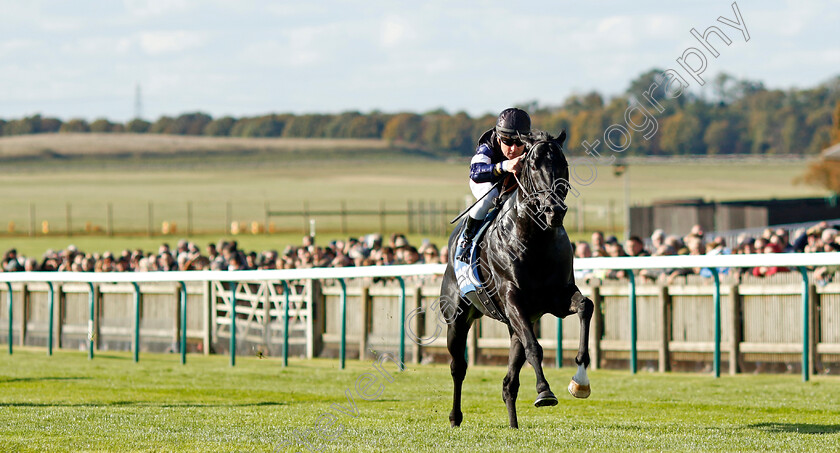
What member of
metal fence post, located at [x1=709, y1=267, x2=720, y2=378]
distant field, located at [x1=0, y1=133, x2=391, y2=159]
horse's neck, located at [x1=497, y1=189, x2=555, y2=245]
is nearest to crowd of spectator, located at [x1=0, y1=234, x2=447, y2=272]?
metal fence post, located at [x1=709, y1=267, x2=720, y2=378]

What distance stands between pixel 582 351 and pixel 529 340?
29 centimetres

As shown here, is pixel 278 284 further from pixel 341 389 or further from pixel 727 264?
pixel 727 264

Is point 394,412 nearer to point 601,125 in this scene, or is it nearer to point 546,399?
point 546,399

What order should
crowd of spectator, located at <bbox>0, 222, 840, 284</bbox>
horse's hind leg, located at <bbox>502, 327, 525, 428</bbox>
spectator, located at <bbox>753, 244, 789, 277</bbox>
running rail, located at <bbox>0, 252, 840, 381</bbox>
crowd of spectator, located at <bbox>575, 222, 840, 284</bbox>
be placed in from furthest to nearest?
1. crowd of spectator, located at <bbox>0, 222, 840, 284</bbox>
2. crowd of spectator, located at <bbox>575, 222, 840, 284</bbox>
3. spectator, located at <bbox>753, 244, 789, 277</bbox>
4. running rail, located at <bbox>0, 252, 840, 381</bbox>
5. horse's hind leg, located at <bbox>502, 327, 525, 428</bbox>

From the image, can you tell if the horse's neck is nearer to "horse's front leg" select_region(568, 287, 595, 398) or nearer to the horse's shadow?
"horse's front leg" select_region(568, 287, 595, 398)

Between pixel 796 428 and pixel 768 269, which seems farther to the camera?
pixel 768 269

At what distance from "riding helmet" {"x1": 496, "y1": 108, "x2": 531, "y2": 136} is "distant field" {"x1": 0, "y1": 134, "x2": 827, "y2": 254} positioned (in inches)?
1643

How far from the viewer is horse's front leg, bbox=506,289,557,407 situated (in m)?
6.18

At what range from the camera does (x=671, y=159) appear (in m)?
99.2

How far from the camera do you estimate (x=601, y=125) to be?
10856 cm

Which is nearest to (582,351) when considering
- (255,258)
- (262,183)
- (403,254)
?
(403,254)

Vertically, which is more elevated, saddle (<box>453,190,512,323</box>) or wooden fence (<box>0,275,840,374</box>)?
saddle (<box>453,190,512,323</box>)

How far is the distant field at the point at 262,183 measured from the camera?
59.4 m

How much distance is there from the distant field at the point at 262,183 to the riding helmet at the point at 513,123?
A: 41744mm
